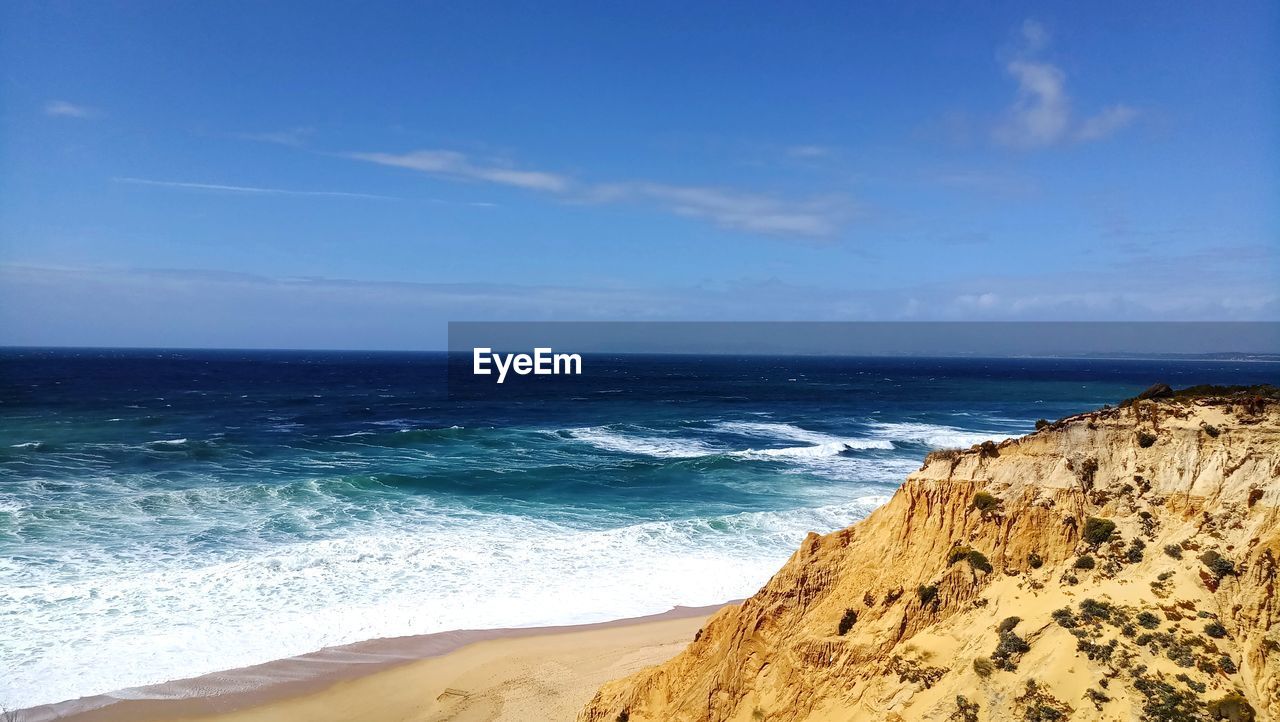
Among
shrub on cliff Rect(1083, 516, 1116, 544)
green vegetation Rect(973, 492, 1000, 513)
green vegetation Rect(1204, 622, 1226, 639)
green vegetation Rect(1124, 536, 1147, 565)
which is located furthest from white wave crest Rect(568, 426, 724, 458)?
green vegetation Rect(1204, 622, 1226, 639)

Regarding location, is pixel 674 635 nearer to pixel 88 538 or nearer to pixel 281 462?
pixel 88 538

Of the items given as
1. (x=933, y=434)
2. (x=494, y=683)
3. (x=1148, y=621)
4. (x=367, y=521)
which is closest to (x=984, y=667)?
(x=1148, y=621)

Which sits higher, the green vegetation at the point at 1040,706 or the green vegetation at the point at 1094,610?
the green vegetation at the point at 1094,610

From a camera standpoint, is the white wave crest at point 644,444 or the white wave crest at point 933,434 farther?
the white wave crest at point 933,434

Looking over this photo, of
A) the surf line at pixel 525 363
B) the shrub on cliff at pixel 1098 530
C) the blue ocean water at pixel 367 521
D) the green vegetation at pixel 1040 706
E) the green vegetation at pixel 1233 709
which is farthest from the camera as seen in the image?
the surf line at pixel 525 363

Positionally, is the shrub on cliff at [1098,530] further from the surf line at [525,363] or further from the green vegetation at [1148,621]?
the surf line at [525,363]

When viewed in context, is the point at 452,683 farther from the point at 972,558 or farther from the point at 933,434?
the point at 933,434

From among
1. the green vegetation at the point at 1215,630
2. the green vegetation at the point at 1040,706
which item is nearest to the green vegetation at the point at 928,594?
the green vegetation at the point at 1040,706
